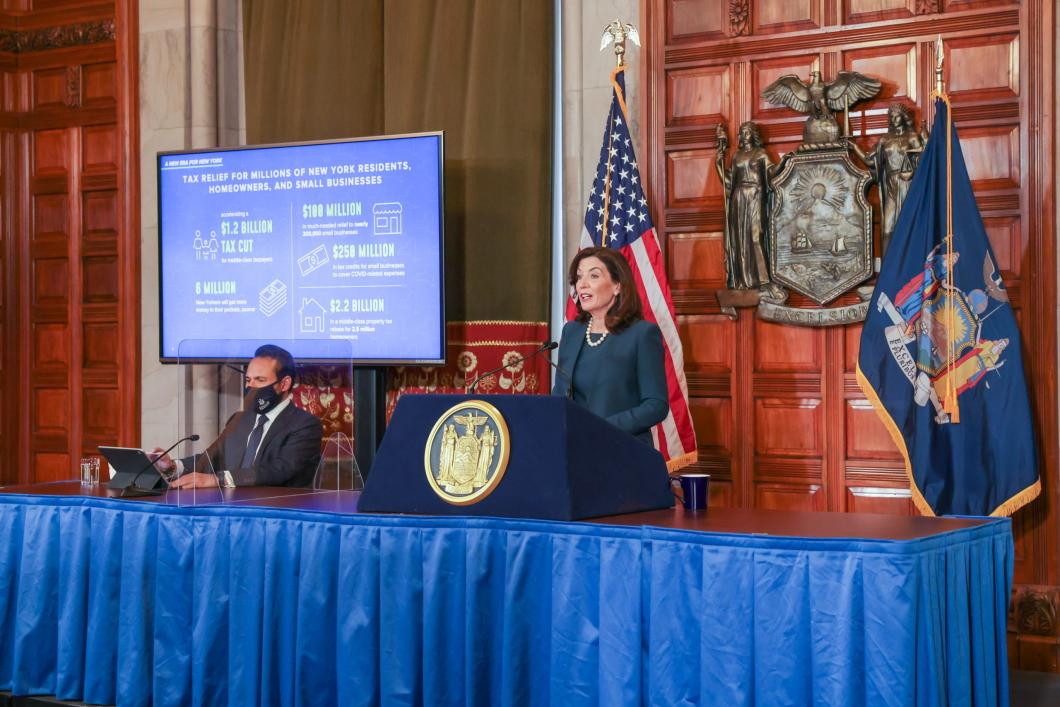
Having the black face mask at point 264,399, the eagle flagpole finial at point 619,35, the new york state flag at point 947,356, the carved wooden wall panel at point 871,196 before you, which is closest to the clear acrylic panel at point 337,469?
the black face mask at point 264,399

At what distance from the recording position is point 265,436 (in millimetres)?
3793

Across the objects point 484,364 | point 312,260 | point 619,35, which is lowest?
point 484,364

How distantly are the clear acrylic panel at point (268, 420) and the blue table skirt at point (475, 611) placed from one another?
0.25m

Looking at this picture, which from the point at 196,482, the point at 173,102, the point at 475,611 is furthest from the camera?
the point at 173,102

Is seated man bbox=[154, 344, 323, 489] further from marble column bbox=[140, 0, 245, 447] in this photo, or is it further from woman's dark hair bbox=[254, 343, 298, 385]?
marble column bbox=[140, 0, 245, 447]

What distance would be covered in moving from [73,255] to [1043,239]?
17.0 ft

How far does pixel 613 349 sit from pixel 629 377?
103 mm

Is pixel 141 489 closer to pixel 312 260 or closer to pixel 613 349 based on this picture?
pixel 613 349

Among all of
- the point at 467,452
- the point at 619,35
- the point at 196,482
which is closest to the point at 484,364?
the point at 619,35

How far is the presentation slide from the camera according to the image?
564cm

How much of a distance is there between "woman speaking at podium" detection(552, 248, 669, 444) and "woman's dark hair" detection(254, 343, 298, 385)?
0.85 metres

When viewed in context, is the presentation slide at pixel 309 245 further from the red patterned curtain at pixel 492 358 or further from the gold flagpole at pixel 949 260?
the gold flagpole at pixel 949 260

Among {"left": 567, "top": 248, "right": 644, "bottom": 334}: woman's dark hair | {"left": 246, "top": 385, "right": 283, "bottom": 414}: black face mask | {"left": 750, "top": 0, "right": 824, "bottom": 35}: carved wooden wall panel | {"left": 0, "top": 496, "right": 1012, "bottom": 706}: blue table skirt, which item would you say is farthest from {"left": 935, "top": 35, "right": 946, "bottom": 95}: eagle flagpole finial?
{"left": 246, "top": 385, "right": 283, "bottom": 414}: black face mask

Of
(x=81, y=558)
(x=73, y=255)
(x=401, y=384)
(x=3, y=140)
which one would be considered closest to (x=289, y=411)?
(x=81, y=558)
